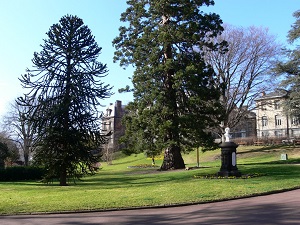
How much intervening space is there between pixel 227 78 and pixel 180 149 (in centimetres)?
1719

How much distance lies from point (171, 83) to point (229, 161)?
385 inches

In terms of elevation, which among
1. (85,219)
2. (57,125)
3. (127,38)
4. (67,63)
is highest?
(127,38)

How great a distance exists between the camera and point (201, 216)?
8.91m

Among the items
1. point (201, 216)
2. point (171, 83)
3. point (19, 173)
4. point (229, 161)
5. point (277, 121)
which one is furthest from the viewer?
point (277, 121)

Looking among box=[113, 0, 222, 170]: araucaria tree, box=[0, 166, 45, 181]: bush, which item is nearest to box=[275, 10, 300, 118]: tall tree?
box=[113, 0, 222, 170]: araucaria tree

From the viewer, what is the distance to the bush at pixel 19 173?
3173cm

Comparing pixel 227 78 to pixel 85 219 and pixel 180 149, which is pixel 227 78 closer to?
pixel 180 149

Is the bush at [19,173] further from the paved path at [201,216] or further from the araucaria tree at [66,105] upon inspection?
the paved path at [201,216]

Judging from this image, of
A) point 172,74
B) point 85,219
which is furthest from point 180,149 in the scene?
point 85,219

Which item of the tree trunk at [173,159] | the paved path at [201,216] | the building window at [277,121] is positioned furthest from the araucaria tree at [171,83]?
the building window at [277,121]

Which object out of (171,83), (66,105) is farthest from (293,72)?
(66,105)

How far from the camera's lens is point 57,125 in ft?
66.8

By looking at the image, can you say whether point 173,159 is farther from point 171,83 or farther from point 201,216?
point 201,216

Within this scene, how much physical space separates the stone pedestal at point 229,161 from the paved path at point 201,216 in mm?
7441
